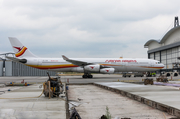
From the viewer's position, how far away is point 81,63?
28125mm

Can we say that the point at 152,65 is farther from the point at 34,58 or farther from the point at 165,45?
the point at 165,45

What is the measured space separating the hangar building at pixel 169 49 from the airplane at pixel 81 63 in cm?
3155

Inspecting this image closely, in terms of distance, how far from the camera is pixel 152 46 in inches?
3073

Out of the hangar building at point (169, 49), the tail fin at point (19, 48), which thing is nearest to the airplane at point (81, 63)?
the tail fin at point (19, 48)

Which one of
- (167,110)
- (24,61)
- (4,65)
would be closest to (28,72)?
(4,65)

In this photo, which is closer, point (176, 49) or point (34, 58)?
point (34, 58)

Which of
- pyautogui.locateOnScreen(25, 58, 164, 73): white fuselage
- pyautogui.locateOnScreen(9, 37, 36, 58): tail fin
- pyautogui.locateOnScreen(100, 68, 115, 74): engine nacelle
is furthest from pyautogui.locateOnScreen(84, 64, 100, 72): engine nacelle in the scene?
pyautogui.locateOnScreen(9, 37, 36, 58): tail fin

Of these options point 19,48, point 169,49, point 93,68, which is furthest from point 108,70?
point 169,49

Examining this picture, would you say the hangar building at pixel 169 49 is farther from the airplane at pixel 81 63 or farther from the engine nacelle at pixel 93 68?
the engine nacelle at pixel 93 68

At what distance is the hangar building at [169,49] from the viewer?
59.5 meters

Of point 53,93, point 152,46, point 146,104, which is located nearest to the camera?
point 146,104

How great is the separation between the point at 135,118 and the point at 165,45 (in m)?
67.6

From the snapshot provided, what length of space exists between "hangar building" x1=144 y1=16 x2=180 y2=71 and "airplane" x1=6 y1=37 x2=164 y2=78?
31553 mm

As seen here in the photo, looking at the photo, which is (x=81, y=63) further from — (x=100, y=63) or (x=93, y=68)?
(x=100, y=63)
